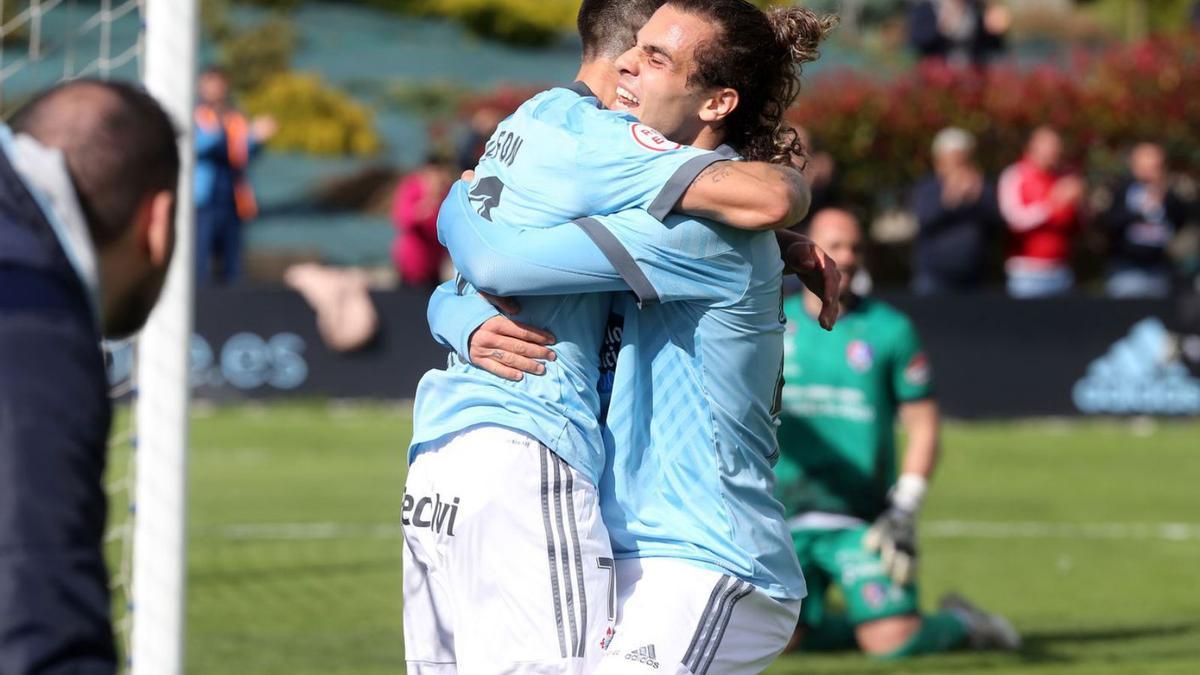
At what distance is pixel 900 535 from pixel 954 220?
10942 mm

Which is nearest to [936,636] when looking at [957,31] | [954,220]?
[954,220]

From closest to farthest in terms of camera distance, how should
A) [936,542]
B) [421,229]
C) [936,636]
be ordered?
1. [936,636]
2. [936,542]
3. [421,229]

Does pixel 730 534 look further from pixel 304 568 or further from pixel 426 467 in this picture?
pixel 304 568

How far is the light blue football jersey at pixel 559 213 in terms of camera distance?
12.4 ft

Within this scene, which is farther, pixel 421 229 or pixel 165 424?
pixel 421 229

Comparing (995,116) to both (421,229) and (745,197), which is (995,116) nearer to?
(421,229)

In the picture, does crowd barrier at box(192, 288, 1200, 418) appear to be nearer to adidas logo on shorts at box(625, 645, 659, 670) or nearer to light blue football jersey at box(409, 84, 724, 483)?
light blue football jersey at box(409, 84, 724, 483)

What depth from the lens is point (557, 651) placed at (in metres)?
3.69

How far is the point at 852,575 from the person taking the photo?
25.7 feet

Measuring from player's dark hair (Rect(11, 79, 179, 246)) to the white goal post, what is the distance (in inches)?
115

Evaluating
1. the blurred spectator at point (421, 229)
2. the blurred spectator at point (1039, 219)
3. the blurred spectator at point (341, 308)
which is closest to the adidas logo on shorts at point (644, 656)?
the blurred spectator at point (341, 308)

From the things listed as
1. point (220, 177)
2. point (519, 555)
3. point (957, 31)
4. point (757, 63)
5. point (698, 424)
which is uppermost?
point (957, 31)

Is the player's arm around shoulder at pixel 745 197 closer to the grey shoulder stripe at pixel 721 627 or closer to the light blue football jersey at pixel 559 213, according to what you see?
the light blue football jersey at pixel 559 213

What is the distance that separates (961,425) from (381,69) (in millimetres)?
13879
